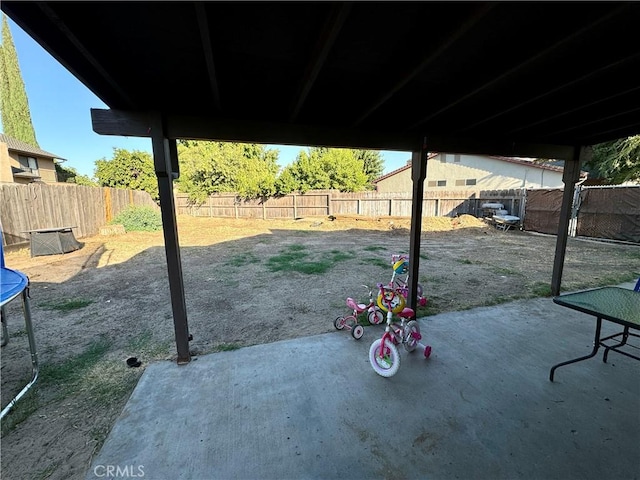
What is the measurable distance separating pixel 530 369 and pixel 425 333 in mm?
895

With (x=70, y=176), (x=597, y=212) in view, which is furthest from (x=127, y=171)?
(x=597, y=212)

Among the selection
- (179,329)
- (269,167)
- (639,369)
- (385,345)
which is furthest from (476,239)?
(269,167)

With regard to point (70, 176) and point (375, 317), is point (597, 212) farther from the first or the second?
point (70, 176)

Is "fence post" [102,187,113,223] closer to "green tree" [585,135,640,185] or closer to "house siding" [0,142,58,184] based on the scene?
"house siding" [0,142,58,184]

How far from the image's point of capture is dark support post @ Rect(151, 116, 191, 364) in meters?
2.18

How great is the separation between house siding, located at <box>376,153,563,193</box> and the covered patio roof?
1176cm

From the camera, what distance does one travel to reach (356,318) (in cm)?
295

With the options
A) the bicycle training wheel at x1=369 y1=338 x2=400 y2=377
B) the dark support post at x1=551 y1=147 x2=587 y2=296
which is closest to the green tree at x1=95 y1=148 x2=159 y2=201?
the bicycle training wheel at x1=369 y1=338 x2=400 y2=377

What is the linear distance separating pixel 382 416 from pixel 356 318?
1.16 metres

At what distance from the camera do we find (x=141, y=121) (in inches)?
84.7

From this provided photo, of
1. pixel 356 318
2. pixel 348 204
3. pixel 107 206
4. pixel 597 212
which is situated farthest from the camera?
→ pixel 348 204

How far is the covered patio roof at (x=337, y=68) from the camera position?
1278 millimetres

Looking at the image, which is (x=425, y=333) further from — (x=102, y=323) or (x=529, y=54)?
(x=102, y=323)

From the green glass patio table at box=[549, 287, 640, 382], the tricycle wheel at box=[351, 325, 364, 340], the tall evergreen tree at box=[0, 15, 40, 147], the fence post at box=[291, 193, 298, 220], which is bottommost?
the tricycle wheel at box=[351, 325, 364, 340]
